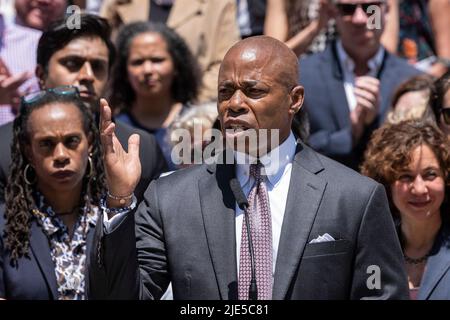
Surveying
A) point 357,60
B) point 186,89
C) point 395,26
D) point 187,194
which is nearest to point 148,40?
point 186,89

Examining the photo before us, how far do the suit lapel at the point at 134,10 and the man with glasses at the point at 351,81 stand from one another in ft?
3.98

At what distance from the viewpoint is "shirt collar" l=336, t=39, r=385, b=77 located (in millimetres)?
5820

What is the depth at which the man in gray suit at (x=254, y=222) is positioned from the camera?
3.40 metres

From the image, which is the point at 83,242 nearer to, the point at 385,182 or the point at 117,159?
the point at 117,159

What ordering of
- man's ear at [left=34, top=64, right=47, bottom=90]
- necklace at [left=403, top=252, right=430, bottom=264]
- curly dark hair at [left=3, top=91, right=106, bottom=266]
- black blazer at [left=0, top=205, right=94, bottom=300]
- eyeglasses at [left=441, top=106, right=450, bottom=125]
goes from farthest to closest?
man's ear at [left=34, top=64, right=47, bottom=90] → eyeglasses at [left=441, top=106, right=450, bottom=125] → necklace at [left=403, top=252, right=430, bottom=264] → curly dark hair at [left=3, top=91, right=106, bottom=266] → black blazer at [left=0, top=205, right=94, bottom=300]

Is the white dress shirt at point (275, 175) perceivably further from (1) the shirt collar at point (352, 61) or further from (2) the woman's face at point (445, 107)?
(1) the shirt collar at point (352, 61)

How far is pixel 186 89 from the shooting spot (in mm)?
6000

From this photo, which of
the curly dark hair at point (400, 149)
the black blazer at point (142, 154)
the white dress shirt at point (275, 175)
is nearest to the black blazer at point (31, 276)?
the black blazer at point (142, 154)

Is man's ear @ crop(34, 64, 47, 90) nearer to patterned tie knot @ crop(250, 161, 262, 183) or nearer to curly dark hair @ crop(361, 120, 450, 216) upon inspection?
curly dark hair @ crop(361, 120, 450, 216)

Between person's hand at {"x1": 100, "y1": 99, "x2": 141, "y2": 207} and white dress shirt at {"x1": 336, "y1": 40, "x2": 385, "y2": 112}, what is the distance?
8.13 ft

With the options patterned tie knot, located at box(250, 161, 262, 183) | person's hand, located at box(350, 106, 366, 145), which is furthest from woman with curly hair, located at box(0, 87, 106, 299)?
person's hand, located at box(350, 106, 366, 145)

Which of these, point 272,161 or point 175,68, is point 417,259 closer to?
point 272,161

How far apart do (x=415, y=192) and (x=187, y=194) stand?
120 cm

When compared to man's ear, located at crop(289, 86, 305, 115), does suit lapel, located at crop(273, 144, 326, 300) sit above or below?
below
